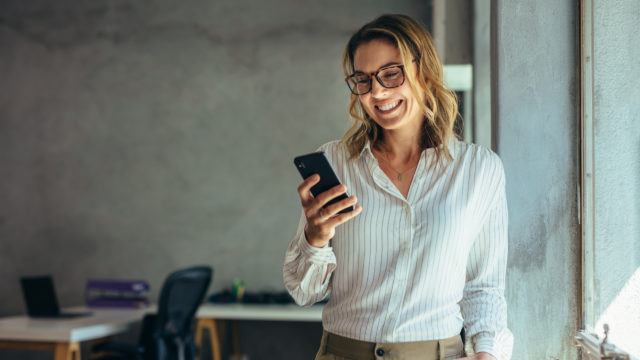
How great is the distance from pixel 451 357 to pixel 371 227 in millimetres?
325

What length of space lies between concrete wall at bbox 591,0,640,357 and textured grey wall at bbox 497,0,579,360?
111mm

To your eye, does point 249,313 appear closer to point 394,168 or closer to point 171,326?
point 171,326

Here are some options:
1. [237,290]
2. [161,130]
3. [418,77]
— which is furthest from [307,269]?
[161,130]

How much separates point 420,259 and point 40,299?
163 inches

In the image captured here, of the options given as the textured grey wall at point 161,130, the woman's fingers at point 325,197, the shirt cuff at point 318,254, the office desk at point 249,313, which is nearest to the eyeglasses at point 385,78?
the woman's fingers at point 325,197

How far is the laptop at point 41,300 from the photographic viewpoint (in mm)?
5113

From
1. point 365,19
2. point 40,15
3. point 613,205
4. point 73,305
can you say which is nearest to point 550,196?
A: point 613,205

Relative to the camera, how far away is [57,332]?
13.7 feet

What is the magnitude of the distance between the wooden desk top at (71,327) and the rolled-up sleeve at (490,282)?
3013mm

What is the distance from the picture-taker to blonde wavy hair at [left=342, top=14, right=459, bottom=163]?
1714mm

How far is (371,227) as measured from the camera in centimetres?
167

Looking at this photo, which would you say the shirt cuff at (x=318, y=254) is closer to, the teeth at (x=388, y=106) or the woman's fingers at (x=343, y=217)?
the woman's fingers at (x=343, y=217)

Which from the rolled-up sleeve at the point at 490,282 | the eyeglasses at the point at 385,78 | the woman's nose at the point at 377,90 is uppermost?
the eyeglasses at the point at 385,78

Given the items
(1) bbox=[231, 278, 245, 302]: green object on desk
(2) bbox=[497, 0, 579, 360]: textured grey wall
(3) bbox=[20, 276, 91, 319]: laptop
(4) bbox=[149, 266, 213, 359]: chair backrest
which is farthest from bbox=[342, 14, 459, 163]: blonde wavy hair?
(1) bbox=[231, 278, 245, 302]: green object on desk
